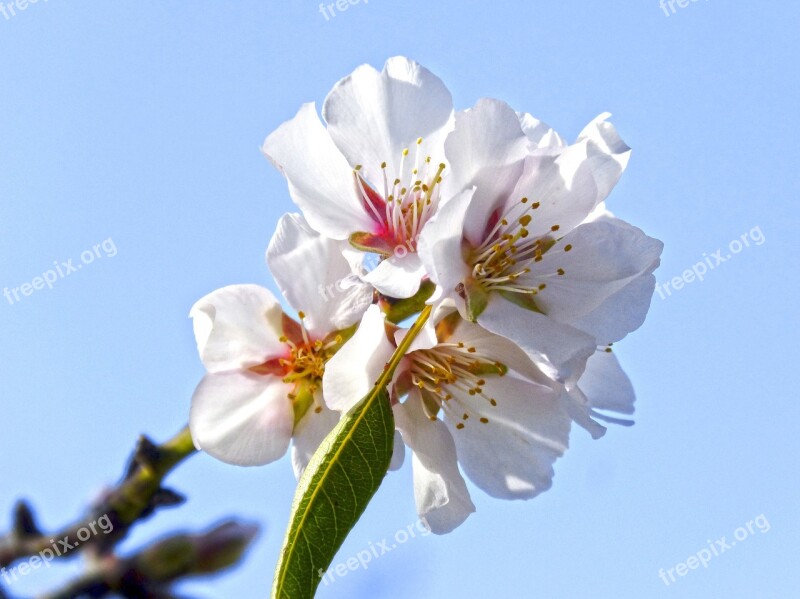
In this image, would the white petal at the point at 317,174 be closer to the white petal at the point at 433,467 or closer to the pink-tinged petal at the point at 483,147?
the pink-tinged petal at the point at 483,147

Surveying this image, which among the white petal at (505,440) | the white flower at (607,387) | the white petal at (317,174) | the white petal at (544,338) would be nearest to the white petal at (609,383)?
the white flower at (607,387)

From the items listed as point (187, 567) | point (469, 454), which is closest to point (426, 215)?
point (469, 454)

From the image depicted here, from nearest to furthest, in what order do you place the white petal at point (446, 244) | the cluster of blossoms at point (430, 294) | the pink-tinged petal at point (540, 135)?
the white petal at point (446, 244), the cluster of blossoms at point (430, 294), the pink-tinged petal at point (540, 135)

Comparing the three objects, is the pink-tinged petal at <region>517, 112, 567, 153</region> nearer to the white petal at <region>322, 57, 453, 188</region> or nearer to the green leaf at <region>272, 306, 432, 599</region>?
the white petal at <region>322, 57, 453, 188</region>

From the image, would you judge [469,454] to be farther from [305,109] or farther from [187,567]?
[305,109]

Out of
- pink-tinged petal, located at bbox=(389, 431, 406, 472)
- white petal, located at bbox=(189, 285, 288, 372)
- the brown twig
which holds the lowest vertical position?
pink-tinged petal, located at bbox=(389, 431, 406, 472)

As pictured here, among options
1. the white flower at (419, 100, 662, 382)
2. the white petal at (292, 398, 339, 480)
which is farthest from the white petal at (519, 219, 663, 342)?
the white petal at (292, 398, 339, 480)

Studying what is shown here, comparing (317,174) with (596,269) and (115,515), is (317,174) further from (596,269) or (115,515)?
(115,515)
